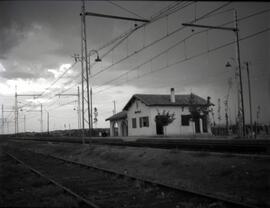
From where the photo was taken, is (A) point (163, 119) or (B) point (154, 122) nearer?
(A) point (163, 119)

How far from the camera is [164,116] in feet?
Answer: 154

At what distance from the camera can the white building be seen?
4897 centimetres

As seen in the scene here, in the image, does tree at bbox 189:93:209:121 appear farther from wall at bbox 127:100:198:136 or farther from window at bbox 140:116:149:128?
window at bbox 140:116:149:128

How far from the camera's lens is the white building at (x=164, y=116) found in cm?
4897

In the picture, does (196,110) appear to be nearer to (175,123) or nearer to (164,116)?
(164,116)

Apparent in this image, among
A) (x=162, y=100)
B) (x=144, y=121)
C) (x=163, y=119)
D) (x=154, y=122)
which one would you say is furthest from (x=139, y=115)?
(x=163, y=119)

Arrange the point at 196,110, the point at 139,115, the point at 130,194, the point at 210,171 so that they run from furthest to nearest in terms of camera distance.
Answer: the point at 139,115
the point at 196,110
the point at 210,171
the point at 130,194

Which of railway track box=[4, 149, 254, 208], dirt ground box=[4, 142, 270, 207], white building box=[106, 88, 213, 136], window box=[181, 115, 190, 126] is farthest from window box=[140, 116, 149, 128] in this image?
railway track box=[4, 149, 254, 208]

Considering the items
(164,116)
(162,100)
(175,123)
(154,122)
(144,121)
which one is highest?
(162,100)

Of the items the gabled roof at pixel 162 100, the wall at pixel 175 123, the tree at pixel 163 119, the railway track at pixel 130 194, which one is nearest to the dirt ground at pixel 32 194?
the railway track at pixel 130 194

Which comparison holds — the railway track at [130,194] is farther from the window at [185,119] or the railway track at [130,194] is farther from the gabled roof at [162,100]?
the window at [185,119]

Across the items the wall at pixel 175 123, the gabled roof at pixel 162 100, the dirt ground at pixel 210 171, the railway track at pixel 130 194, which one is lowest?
the railway track at pixel 130 194

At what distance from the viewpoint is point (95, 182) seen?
13.3 m

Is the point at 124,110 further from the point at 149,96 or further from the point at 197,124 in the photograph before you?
the point at 197,124
